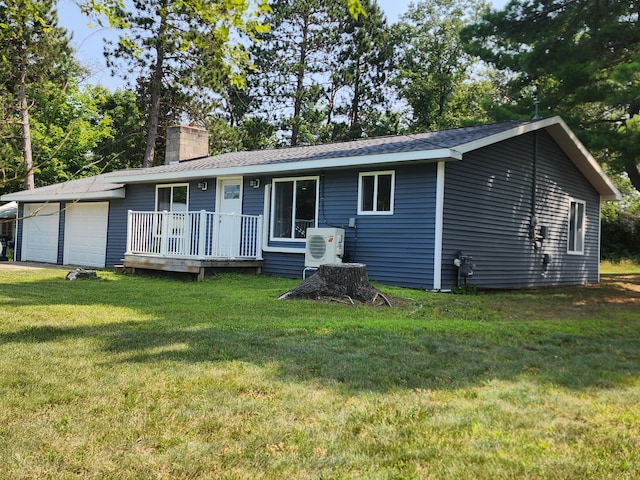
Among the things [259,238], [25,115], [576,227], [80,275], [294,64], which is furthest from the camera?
[294,64]

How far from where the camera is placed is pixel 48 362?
385 cm

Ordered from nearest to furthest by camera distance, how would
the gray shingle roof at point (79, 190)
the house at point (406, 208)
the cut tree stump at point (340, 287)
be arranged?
1. the cut tree stump at point (340, 287)
2. the house at point (406, 208)
3. the gray shingle roof at point (79, 190)

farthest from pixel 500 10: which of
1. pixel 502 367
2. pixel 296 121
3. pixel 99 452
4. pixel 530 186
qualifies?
pixel 296 121

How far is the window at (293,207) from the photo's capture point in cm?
1166

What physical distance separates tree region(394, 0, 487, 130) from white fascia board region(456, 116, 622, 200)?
13.4 m

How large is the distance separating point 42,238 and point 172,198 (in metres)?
6.41

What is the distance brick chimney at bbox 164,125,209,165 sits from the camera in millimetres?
17625

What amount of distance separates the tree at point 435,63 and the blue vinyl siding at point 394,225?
18.0m

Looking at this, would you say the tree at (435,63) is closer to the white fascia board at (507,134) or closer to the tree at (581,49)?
the tree at (581,49)

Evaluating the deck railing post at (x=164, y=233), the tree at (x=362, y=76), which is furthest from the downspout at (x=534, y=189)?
the tree at (x=362, y=76)

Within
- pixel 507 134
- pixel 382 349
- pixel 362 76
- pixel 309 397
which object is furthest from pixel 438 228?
pixel 362 76

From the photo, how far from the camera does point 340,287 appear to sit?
25.2ft

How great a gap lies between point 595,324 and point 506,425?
423cm

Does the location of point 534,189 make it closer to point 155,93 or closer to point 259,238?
point 259,238
